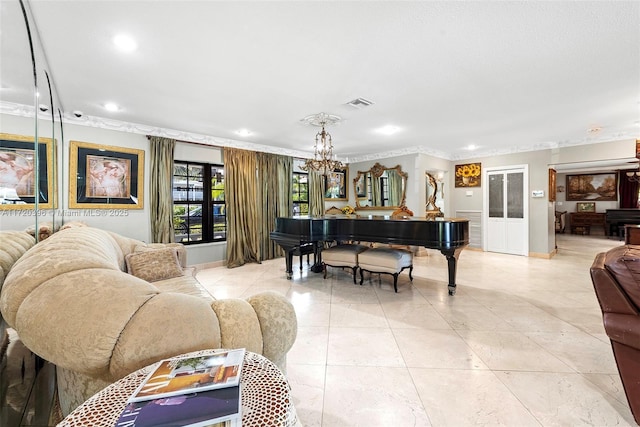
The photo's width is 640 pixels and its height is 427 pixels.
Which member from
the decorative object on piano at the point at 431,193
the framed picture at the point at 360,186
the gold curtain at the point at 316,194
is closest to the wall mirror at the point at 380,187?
the framed picture at the point at 360,186

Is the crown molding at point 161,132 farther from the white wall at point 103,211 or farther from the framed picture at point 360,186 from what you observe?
the framed picture at point 360,186

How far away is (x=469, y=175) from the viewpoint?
689 cm

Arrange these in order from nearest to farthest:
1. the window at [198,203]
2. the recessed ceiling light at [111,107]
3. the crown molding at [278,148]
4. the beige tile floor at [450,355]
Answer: the beige tile floor at [450,355] < the recessed ceiling light at [111,107] < the crown molding at [278,148] < the window at [198,203]

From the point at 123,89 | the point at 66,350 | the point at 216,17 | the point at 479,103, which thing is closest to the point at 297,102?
the point at 216,17

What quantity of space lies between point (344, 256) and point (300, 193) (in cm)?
293

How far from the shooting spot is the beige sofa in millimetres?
829

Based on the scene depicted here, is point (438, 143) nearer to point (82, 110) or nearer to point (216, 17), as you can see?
point (216, 17)

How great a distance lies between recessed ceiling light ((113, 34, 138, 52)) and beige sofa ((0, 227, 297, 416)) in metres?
1.82

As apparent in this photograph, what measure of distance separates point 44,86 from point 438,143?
6040mm

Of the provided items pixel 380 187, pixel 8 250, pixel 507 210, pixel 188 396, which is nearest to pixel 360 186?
pixel 380 187

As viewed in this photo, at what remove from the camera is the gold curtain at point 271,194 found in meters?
5.71

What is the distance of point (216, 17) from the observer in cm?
189

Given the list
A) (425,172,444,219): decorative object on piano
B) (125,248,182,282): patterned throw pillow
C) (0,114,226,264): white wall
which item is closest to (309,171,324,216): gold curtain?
(0,114,226,264): white wall

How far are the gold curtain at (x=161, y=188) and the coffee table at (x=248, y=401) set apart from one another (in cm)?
418
